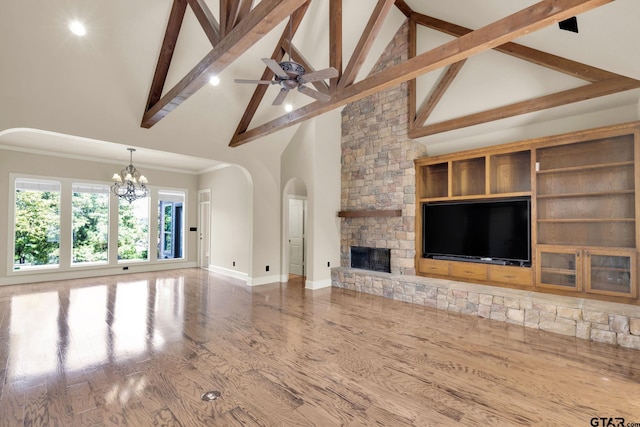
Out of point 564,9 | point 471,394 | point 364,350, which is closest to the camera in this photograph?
point 564,9

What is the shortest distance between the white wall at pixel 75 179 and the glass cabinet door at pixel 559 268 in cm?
841

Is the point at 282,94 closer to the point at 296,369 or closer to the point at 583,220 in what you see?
the point at 296,369

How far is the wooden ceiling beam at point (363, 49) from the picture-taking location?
3951 mm

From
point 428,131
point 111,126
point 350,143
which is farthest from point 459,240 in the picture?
point 111,126

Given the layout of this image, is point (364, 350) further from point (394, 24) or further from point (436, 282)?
point (394, 24)

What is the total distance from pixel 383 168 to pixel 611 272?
146 inches

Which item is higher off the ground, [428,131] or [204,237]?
[428,131]

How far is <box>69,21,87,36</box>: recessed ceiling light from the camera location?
12.0ft

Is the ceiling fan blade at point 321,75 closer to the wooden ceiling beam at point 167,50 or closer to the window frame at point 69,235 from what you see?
the wooden ceiling beam at point 167,50

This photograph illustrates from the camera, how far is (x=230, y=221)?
25.6ft

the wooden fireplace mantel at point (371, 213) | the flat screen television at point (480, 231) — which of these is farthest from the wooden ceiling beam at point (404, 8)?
the wooden fireplace mantel at point (371, 213)

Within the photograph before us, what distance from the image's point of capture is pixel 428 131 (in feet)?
17.6

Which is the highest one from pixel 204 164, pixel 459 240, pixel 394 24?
pixel 394 24

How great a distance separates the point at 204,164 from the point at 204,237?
2316 mm
